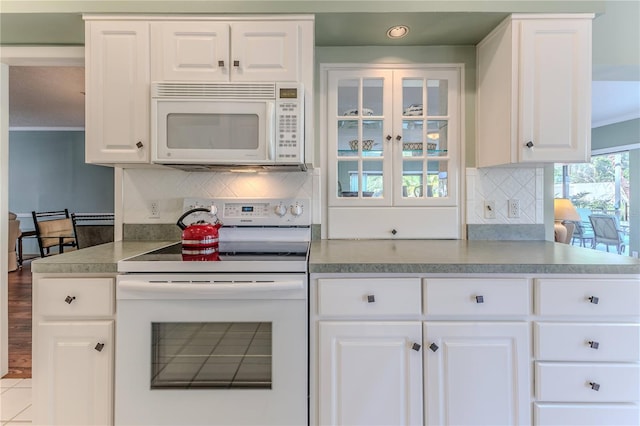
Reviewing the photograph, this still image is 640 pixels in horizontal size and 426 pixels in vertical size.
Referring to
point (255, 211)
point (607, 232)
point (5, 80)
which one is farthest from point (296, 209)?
point (607, 232)

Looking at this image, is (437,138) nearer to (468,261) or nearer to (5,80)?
(468,261)

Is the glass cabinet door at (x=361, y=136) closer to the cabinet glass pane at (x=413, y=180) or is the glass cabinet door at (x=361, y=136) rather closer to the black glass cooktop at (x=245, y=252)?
the cabinet glass pane at (x=413, y=180)

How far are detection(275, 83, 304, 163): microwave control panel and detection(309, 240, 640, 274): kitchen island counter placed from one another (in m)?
0.48

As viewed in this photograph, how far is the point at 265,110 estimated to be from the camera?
1580mm

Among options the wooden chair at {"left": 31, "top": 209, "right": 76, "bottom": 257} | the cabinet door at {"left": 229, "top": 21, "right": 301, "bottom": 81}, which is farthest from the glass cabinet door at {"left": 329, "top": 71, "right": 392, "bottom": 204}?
the wooden chair at {"left": 31, "top": 209, "right": 76, "bottom": 257}

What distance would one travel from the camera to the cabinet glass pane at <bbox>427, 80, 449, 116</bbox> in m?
2.04

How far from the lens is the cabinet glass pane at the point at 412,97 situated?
203 cm

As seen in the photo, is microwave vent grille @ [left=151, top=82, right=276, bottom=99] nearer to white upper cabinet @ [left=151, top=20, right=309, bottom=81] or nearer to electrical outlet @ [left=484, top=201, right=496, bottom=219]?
white upper cabinet @ [left=151, top=20, right=309, bottom=81]

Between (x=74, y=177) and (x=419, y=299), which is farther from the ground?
(x=74, y=177)

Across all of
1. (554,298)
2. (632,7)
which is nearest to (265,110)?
(554,298)

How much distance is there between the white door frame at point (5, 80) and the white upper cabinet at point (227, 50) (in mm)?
671

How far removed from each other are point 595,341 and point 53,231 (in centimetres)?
652

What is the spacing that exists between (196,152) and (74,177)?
567 cm

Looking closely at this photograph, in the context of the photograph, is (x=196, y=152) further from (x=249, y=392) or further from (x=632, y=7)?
(x=632, y=7)
